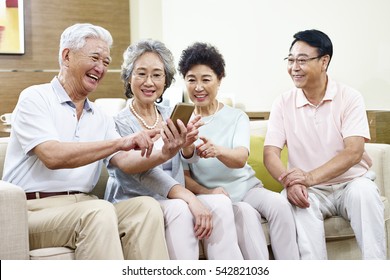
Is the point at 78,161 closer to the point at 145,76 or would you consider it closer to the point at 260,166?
the point at 145,76

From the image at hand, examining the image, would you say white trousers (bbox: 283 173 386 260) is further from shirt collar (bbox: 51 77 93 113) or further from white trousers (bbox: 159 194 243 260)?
shirt collar (bbox: 51 77 93 113)

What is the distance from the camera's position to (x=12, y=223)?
5.43 feet

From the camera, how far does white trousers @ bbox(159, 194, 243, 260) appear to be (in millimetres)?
1901

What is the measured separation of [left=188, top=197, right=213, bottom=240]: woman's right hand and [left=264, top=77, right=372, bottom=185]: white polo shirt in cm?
55

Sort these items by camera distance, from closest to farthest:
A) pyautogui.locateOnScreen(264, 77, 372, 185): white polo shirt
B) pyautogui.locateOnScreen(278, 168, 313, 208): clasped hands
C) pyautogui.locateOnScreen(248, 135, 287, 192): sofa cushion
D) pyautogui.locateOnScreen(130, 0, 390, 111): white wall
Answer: pyautogui.locateOnScreen(278, 168, 313, 208): clasped hands
pyautogui.locateOnScreen(264, 77, 372, 185): white polo shirt
pyautogui.locateOnScreen(248, 135, 287, 192): sofa cushion
pyautogui.locateOnScreen(130, 0, 390, 111): white wall

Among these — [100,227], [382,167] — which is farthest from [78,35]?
[382,167]

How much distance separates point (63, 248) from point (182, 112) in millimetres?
555

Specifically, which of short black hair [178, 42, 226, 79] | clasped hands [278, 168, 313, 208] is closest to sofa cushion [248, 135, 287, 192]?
clasped hands [278, 168, 313, 208]

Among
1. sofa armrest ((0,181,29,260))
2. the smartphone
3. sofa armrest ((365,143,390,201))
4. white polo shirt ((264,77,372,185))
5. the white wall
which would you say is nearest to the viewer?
sofa armrest ((0,181,29,260))

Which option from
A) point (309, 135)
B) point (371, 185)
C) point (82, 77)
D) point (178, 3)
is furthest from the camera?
point (178, 3)
